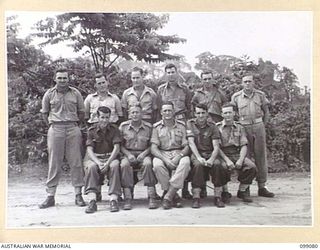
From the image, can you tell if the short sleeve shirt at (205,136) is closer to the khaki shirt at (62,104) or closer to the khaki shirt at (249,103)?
the khaki shirt at (249,103)

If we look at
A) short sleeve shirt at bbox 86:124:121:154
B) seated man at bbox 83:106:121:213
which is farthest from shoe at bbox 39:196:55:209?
short sleeve shirt at bbox 86:124:121:154

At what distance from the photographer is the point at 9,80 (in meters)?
3.51

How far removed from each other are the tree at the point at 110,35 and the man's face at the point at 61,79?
3.9 inches

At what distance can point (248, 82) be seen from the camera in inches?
140

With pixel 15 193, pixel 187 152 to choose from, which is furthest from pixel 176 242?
pixel 15 193

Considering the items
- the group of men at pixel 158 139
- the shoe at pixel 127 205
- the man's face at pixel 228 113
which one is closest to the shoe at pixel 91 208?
the group of men at pixel 158 139

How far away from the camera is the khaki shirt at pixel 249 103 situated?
11.7 ft

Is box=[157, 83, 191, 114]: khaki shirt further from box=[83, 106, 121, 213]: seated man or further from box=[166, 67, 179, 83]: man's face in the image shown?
box=[83, 106, 121, 213]: seated man

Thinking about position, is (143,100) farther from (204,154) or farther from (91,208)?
(91,208)

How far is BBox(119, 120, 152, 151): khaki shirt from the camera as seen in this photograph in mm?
3527

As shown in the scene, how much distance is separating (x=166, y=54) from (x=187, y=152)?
1.18 ft

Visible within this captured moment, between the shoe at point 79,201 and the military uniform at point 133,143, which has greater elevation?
the military uniform at point 133,143

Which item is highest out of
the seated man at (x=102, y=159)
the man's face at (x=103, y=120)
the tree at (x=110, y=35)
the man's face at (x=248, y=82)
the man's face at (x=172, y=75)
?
the tree at (x=110, y=35)

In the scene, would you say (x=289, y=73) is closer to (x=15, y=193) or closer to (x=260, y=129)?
(x=260, y=129)
